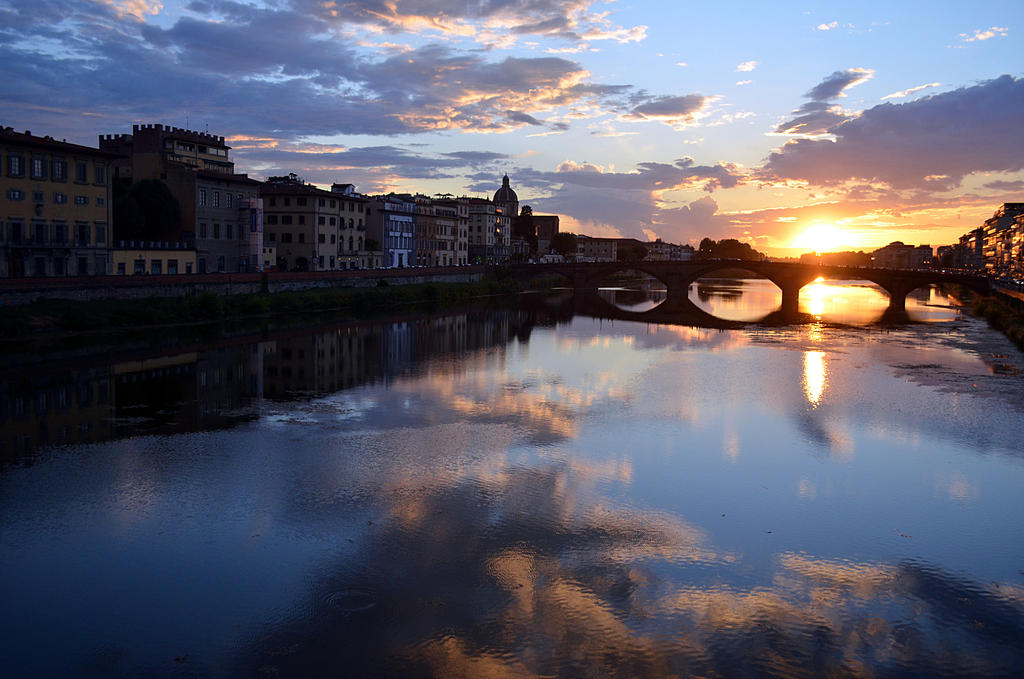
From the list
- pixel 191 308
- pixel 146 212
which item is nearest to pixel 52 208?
pixel 191 308

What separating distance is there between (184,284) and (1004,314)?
55895mm

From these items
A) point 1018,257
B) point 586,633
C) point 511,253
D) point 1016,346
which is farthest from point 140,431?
point 1018,257

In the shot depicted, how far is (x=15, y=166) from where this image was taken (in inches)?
1527

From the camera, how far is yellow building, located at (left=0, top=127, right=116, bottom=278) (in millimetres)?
38594

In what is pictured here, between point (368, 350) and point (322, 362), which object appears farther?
point (368, 350)

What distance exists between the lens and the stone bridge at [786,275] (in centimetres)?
7350

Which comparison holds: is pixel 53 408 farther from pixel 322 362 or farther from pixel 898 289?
pixel 898 289

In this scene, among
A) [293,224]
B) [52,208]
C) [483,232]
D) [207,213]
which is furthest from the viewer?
[483,232]

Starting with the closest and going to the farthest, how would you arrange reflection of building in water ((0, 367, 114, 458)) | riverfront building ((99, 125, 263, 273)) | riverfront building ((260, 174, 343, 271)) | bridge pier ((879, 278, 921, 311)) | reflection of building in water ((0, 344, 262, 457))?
reflection of building in water ((0, 367, 114, 458)) < reflection of building in water ((0, 344, 262, 457)) < riverfront building ((99, 125, 263, 273)) < riverfront building ((260, 174, 343, 271)) < bridge pier ((879, 278, 921, 311))

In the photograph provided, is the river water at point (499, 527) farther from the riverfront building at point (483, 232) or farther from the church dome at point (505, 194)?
the church dome at point (505, 194)

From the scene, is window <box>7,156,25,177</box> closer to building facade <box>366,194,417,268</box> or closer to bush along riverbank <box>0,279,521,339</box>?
bush along riverbank <box>0,279,521,339</box>

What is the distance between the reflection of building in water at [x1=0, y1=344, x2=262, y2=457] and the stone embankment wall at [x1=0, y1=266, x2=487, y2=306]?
7180 millimetres

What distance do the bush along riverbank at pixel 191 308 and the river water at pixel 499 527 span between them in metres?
4.18

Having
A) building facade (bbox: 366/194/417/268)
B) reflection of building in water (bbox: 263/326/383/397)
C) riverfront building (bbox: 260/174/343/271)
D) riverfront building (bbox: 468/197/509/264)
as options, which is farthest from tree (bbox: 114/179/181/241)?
riverfront building (bbox: 468/197/509/264)
